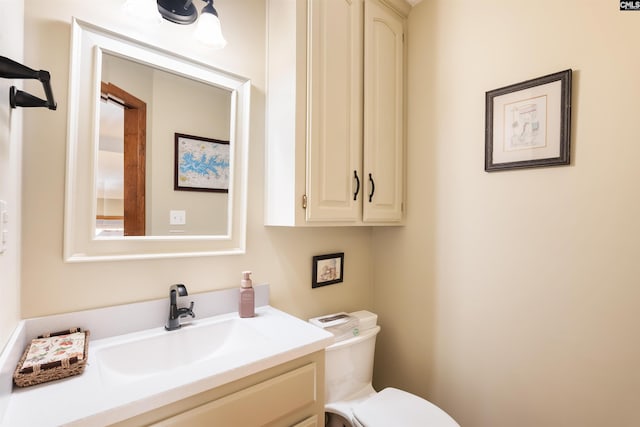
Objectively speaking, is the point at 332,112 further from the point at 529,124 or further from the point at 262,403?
the point at 262,403

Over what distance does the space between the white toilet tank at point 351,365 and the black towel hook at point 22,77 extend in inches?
51.8

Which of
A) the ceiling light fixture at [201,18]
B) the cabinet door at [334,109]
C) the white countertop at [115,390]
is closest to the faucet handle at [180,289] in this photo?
the white countertop at [115,390]

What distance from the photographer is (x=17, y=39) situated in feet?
2.70

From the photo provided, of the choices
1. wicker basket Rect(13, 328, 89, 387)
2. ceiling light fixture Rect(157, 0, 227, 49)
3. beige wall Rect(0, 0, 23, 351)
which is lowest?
wicker basket Rect(13, 328, 89, 387)

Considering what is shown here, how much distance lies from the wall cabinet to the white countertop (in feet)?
0.12

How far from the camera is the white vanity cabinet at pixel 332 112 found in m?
1.25

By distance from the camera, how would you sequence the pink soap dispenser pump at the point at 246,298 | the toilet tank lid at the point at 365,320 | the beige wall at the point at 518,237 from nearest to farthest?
the beige wall at the point at 518,237
the pink soap dispenser pump at the point at 246,298
the toilet tank lid at the point at 365,320

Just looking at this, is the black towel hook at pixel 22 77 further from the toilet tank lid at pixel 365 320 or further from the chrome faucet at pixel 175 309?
the toilet tank lid at pixel 365 320

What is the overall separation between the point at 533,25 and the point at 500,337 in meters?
1.33

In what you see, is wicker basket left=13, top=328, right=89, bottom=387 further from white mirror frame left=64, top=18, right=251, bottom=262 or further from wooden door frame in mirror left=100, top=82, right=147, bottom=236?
wooden door frame in mirror left=100, top=82, right=147, bottom=236

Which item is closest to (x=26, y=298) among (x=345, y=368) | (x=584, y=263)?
(x=345, y=368)

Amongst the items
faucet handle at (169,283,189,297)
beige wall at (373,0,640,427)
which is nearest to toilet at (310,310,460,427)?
beige wall at (373,0,640,427)

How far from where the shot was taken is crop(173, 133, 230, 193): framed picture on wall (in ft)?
3.97

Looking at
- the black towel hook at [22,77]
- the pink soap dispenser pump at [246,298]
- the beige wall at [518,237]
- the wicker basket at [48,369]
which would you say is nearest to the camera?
the black towel hook at [22,77]
